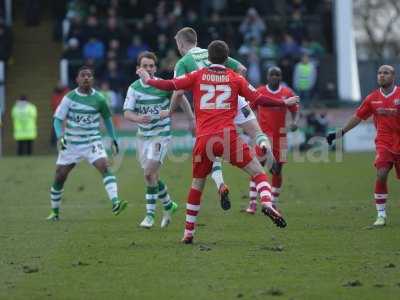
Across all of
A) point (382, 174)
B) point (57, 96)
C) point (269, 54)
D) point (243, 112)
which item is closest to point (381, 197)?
point (382, 174)

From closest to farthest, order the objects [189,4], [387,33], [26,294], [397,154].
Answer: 1. [26,294]
2. [397,154]
3. [189,4]
4. [387,33]

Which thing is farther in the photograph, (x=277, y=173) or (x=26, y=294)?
(x=277, y=173)

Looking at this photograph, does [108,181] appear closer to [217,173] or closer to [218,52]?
[217,173]

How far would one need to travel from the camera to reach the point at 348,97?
37812 millimetres

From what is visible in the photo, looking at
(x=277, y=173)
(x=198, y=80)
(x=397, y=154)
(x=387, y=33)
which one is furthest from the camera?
(x=387, y=33)

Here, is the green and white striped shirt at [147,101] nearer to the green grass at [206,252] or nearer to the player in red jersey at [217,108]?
the green grass at [206,252]

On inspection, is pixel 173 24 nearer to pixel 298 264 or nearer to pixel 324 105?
pixel 324 105

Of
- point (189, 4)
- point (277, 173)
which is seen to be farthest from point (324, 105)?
point (277, 173)

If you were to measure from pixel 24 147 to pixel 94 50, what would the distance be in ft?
13.1

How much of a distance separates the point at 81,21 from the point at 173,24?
3.27 m

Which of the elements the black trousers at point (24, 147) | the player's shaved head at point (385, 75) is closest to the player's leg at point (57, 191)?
Result: the player's shaved head at point (385, 75)

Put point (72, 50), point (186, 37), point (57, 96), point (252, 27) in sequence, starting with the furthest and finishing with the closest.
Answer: point (252, 27)
point (72, 50)
point (57, 96)
point (186, 37)

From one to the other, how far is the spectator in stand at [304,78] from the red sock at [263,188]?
23.4 meters

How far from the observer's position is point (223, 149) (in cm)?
1242
